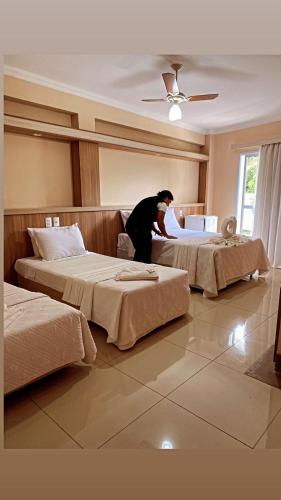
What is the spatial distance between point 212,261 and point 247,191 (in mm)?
Answer: 2864

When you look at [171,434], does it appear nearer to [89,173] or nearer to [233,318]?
[233,318]

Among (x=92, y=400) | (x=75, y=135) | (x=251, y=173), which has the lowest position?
(x=92, y=400)

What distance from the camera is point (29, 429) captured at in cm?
145

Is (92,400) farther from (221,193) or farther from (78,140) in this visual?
(221,193)

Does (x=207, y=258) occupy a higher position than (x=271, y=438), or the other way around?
(x=207, y=258)

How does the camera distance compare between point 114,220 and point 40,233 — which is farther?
point 114,220

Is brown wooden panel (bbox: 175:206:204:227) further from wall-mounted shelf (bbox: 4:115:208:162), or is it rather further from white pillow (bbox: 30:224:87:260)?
white pillow (bbox: 30:224:87:260)

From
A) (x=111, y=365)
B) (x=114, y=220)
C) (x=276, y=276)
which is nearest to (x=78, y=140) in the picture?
(x=114, y=220)

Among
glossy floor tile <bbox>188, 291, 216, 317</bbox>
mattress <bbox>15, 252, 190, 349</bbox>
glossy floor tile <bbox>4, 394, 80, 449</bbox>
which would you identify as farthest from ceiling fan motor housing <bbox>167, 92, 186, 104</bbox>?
glossy floor tile <bbox>4, 394, 80, 449</bbox>

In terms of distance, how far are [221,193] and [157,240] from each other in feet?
8.37

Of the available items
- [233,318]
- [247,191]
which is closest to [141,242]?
[233,318]

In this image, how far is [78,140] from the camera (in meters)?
3.56

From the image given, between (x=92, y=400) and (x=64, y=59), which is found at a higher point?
(x=64, y=59)

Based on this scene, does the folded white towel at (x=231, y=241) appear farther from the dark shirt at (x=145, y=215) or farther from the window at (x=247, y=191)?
the window at (x=247, y=191)
